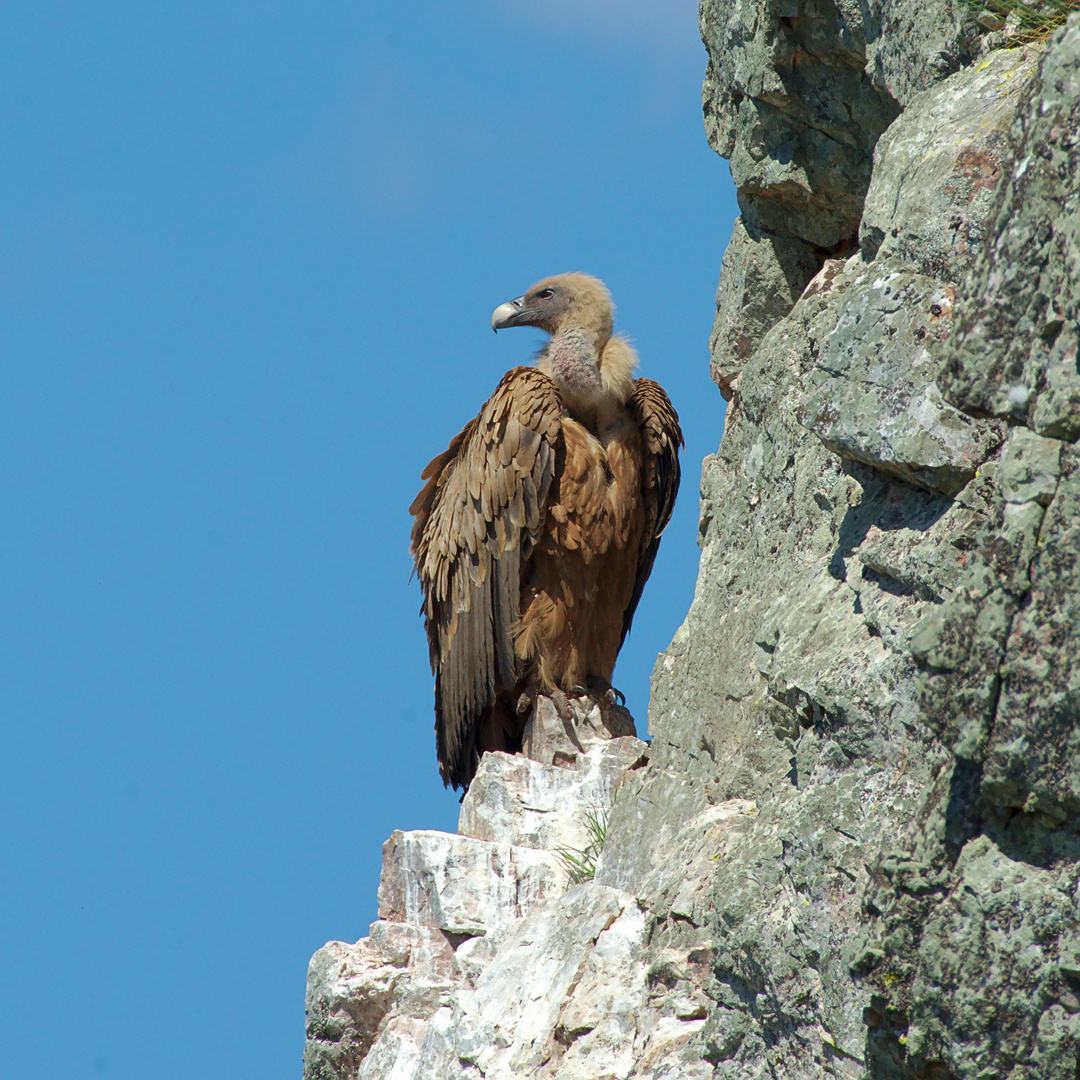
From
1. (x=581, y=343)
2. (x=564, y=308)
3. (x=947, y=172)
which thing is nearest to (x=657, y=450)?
(x=581, y=343)

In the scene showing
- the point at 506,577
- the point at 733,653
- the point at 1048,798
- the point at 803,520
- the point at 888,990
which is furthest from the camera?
the point at 506,577

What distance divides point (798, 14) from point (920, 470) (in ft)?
11.6

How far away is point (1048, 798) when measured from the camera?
13.7ft

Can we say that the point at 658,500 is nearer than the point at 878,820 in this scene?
No

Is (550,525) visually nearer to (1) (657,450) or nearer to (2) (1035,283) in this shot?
(1) (657,450)

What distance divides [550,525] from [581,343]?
1.17m

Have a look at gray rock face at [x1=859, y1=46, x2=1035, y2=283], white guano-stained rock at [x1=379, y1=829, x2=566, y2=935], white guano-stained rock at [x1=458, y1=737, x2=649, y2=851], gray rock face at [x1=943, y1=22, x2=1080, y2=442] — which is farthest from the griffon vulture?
gray rock face at [x1=943, y1=22, x2=1080, y2=442]

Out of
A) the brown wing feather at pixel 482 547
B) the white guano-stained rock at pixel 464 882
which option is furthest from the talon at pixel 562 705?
the white guano-stained rock at pixel 464 882

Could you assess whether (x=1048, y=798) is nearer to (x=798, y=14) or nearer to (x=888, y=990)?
(x=888, y=990)

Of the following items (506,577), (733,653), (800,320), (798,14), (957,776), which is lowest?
(957,776)

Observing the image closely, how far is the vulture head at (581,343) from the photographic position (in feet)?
31.2

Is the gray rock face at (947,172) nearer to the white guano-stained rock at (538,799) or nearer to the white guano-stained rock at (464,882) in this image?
the white guano-stained rock at (538,799)

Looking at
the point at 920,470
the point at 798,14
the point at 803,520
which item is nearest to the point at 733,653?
the point at 803,520

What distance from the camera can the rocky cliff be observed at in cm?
428
